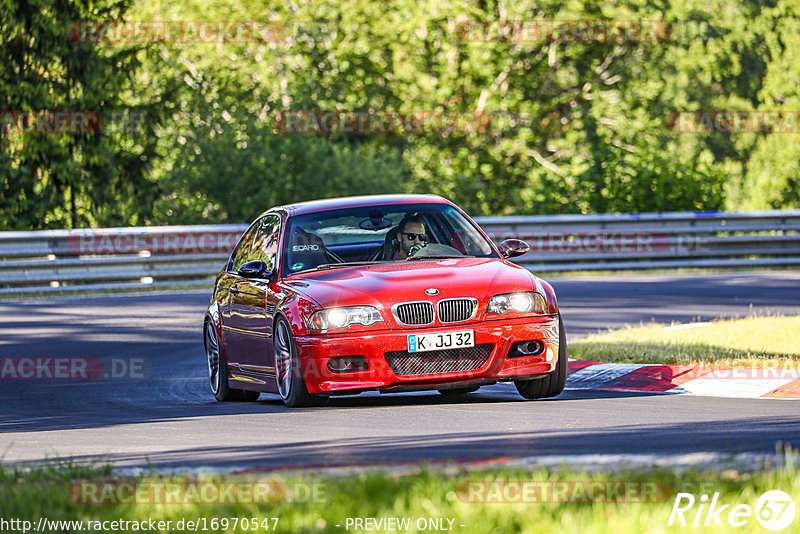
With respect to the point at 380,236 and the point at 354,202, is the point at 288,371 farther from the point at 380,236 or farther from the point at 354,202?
the point at 354,202

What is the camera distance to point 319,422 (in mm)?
8797

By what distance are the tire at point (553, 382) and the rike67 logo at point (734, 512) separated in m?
4.76

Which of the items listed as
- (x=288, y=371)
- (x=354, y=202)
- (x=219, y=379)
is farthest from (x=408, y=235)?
(x=219, y=379)

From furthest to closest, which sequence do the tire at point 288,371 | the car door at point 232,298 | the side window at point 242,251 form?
the side window at point 242,251, the car door at point 232,298, the tire at point 288,371

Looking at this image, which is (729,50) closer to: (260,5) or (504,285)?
(260,5)

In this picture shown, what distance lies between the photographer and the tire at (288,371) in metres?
9.65

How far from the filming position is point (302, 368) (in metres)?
9.58

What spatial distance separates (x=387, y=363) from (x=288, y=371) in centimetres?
86

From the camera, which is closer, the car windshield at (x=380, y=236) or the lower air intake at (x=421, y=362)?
the lower air intake at (x=421, y=362)

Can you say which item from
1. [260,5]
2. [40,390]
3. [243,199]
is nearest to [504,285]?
[40,390]

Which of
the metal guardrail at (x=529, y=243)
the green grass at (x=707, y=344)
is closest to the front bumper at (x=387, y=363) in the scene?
the green grass at (x=707, y=344)

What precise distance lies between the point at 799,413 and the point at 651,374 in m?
2.59

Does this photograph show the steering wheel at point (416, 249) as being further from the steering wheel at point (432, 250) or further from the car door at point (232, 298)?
the car door at point (232, 298)

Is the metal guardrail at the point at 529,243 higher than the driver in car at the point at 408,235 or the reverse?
the reverse
